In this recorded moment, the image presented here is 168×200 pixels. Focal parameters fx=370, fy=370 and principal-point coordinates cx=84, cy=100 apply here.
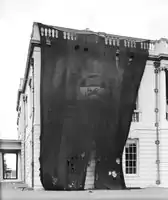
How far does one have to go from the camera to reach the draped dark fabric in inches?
726

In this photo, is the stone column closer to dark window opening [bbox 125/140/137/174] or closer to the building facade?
the building facade

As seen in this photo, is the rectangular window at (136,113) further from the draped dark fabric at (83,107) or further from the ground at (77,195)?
the ground at (77,195)

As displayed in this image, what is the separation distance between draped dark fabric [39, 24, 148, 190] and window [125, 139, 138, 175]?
97 centimetres

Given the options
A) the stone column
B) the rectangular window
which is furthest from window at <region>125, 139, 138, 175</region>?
the stone column

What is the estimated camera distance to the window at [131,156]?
20578 mm

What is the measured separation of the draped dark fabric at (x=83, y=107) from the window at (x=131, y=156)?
3.18ft

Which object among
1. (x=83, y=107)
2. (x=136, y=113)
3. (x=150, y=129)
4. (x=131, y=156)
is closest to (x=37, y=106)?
(x=83, y=107)

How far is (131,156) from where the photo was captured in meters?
20.7

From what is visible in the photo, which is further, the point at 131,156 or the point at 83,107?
the point at 131,156

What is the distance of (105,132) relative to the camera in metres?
19.5

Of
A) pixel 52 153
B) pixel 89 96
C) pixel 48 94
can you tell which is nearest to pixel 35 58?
pixel 48 94

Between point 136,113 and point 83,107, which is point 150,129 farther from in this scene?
point 83,107

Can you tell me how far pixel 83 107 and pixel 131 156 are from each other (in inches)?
164

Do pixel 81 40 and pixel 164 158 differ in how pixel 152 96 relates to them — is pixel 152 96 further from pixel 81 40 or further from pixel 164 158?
pixel 81 40
